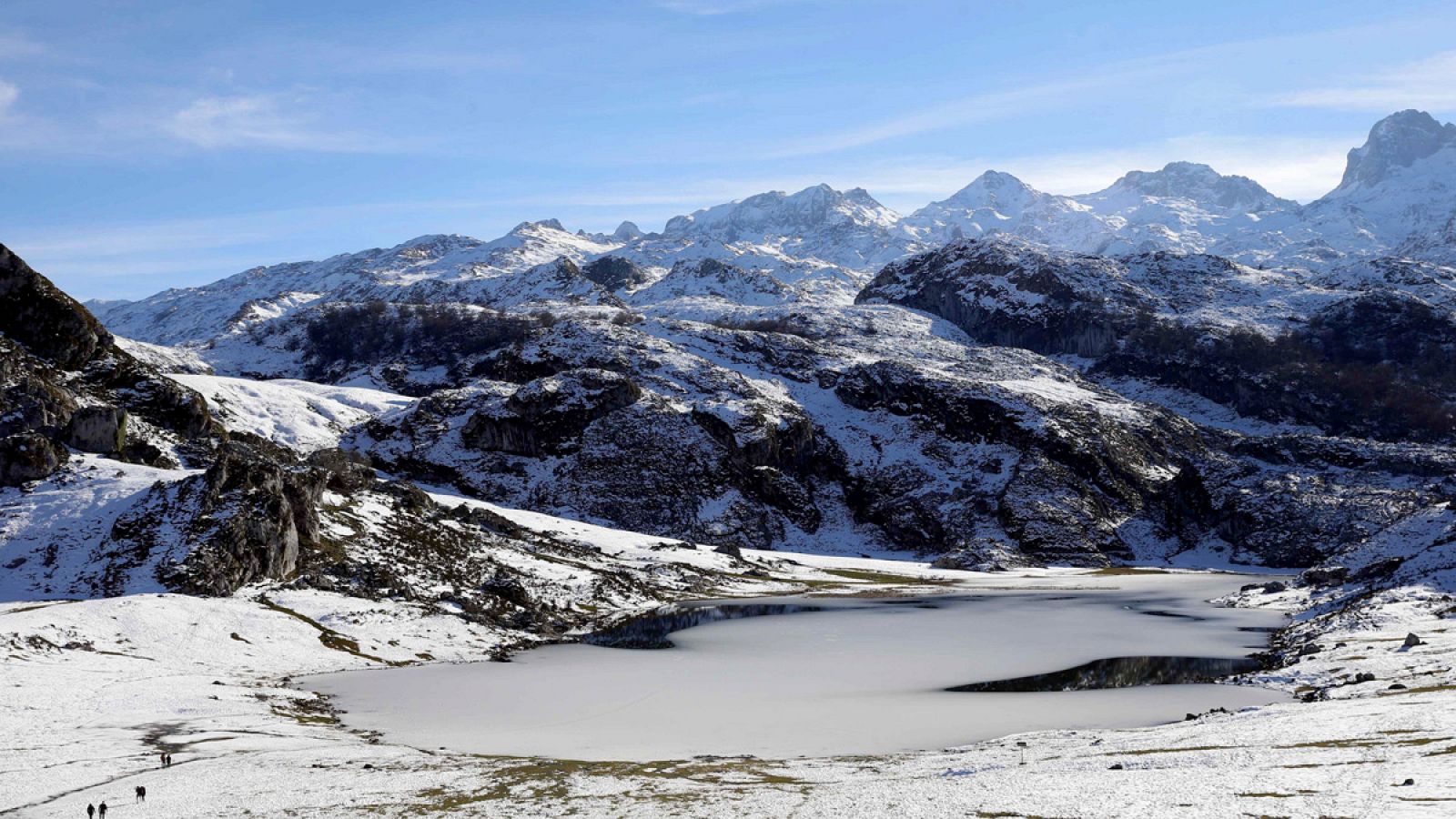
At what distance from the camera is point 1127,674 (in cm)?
7000

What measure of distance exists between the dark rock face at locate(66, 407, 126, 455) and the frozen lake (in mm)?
53399

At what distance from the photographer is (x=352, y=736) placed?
53281mm

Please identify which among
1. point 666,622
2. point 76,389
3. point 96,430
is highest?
point 76,389

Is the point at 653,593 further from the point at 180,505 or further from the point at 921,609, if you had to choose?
the point at 180,505

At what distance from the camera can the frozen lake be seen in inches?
2063

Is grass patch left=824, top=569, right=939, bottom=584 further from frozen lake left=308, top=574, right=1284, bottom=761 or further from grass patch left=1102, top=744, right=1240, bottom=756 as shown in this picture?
grass patch left=1102, top=744, right=1240, bottom=756

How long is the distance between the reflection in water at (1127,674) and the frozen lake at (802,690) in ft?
2.96

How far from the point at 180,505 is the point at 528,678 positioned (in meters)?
42.9

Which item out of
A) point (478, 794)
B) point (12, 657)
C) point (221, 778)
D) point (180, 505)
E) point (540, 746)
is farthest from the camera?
point (180, 505)

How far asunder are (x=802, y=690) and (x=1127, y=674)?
2359cm

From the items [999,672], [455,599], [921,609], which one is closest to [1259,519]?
[921,609]

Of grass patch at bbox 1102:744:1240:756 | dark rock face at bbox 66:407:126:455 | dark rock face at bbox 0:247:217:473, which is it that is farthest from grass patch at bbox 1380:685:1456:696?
dark rock face at bbox 66:407:126:455

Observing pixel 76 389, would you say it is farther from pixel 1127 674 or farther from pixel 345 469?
pixel 1127 674

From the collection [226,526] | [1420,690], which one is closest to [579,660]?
[226,526]
